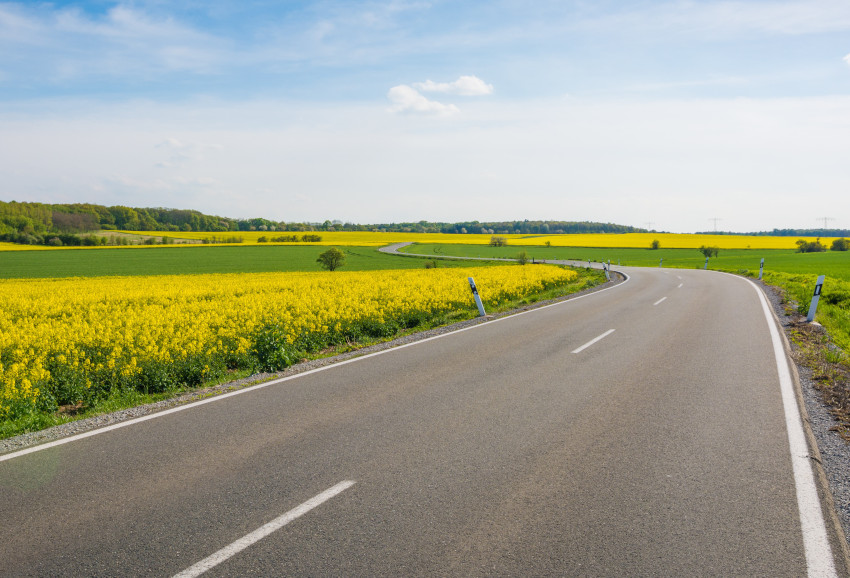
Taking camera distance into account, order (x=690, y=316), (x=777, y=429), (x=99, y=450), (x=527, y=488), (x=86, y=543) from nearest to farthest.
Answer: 1. (x=86, y=543)
2. (x=527, y=488)
3. (x=99, y=450)
4. (x=777, y=429)
5. (x=690, y=316)

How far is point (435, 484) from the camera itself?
4.33 meters

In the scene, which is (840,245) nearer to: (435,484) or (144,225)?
(435,484)

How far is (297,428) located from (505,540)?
293cm

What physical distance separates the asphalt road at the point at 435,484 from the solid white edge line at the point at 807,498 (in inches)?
1.9

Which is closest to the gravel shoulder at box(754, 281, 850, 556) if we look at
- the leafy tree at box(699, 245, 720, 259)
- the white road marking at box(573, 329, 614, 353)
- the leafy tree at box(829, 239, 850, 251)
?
the white road marking at box(573, 329, 614, 353)

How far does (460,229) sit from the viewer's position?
182 metres

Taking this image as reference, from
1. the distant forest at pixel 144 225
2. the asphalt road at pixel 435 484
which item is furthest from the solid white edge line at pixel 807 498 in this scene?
the distant forest at pixel 144 225

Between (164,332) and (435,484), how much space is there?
25.8 ft

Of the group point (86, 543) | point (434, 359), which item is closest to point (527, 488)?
point (86, 543)

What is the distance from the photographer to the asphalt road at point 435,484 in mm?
3361

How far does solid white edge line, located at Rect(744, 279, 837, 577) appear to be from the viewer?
3.32 metres

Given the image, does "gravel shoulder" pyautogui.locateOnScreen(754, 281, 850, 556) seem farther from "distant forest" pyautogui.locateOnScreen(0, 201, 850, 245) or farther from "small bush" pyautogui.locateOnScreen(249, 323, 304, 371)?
"distant forest" pyautogui.locateOnScreen(0, 201, 850, 245)

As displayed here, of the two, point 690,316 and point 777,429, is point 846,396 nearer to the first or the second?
point 777,429

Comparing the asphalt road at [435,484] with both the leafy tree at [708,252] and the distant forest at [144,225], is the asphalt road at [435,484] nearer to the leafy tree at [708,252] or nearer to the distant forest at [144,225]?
the leafy tree at [708,252]
